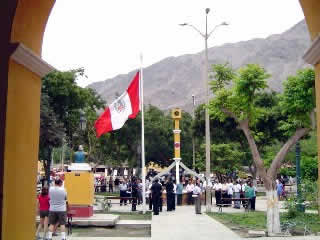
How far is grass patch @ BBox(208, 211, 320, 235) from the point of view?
48.4 feet

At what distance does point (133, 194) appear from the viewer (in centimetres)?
2353

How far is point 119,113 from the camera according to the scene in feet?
58.7

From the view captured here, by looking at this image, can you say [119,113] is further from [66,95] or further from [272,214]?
[66,95]

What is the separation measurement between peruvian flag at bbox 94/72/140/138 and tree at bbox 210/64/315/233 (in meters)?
4.41

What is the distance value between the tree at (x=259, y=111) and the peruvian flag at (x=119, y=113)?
441cm

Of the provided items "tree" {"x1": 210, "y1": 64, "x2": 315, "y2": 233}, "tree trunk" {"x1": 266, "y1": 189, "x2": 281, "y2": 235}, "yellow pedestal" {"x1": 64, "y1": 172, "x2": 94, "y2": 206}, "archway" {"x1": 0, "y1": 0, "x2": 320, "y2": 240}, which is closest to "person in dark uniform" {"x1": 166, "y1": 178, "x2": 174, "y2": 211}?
"yellow pedestal" {"x1": 64, "y1": 172, "x2": 94, "y2": 206}

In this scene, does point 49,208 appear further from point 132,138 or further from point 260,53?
point 260,53

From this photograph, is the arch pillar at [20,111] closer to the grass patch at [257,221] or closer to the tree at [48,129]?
the grass patch at [257,221]

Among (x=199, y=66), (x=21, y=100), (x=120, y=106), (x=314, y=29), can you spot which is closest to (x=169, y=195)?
(x=120, y=106)

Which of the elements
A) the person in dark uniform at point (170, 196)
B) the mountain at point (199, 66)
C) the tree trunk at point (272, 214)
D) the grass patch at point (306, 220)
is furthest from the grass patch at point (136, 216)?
the mountain at point (199, 66)

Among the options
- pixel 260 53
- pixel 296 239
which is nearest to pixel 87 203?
pixel 296 239

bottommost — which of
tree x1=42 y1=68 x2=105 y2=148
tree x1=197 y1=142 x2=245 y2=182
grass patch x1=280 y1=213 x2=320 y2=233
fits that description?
grass patch x1=280 y1=213 x2=320 y2=233

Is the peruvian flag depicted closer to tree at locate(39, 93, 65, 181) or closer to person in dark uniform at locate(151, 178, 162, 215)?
person in dark uniform at locate(151, 178, 162, 215)

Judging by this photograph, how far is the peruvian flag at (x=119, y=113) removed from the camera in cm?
1750
